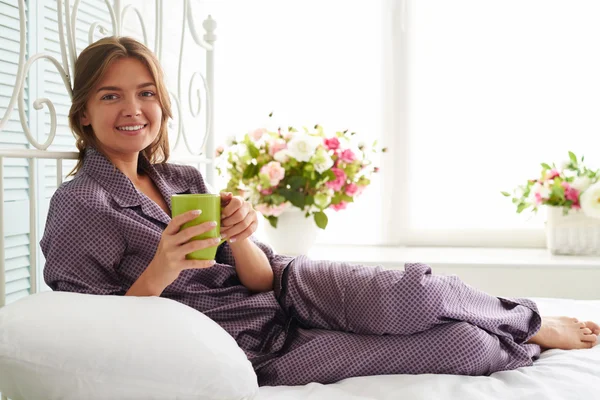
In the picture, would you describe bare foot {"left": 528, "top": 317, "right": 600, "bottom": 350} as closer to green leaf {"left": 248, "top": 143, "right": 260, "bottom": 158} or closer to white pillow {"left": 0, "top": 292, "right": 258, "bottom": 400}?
white pillow {"left": 0, "top": 292, "right": 258, "bottom": 400}

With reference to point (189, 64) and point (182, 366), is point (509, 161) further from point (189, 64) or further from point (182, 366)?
point (182, 366)

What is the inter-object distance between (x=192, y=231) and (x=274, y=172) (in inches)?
53.4

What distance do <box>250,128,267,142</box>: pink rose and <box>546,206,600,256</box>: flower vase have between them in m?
1.17

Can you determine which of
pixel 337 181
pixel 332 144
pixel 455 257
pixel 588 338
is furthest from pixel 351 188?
pixel 588 338

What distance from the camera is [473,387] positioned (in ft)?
3.47

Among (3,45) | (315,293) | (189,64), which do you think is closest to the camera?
(315,293)

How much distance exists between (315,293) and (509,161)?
1746 mm

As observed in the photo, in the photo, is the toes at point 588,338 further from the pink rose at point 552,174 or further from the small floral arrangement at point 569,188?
the pink rose at point 552,174

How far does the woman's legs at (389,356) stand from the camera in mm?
1142

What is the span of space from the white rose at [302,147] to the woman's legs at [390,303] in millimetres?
959

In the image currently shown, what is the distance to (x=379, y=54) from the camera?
9.21ft

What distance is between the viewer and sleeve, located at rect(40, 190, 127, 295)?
1.13m

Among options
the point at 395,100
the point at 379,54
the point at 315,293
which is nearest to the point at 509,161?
the point at 395,100

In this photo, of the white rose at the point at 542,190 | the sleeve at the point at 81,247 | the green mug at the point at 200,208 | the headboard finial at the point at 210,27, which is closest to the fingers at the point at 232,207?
the green mug at the point at 200,208
